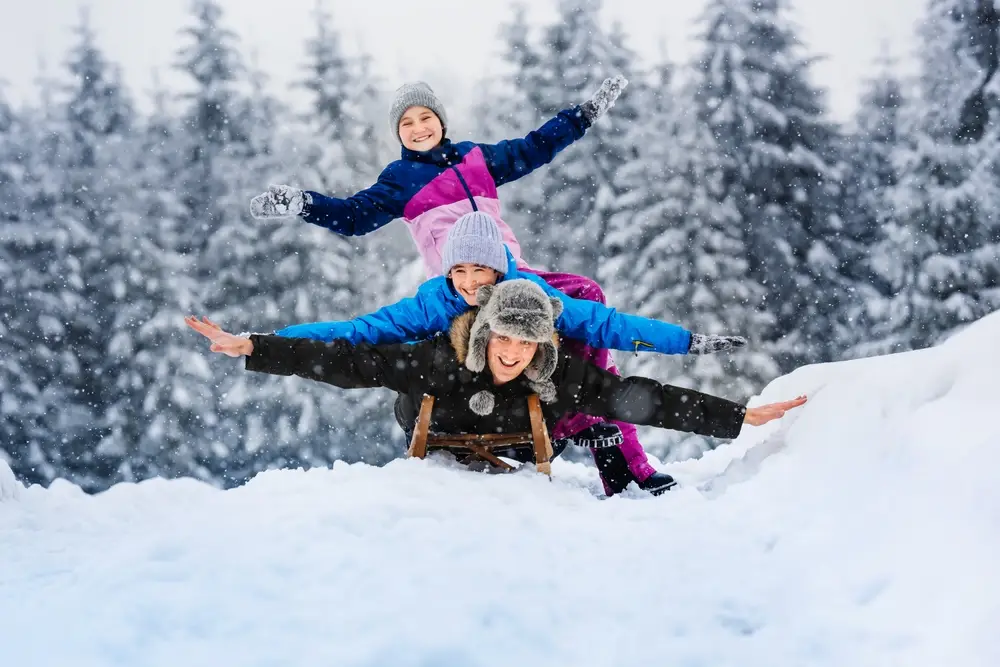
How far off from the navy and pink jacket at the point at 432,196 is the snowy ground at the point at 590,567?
5.93 ft

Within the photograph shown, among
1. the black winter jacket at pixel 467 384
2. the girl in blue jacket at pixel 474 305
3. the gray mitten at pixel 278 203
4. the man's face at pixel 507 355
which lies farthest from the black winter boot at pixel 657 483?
the gray mitten at pixel 278 203

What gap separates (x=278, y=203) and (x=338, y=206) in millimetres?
405

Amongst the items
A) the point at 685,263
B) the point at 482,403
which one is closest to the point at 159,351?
the point at 685,263

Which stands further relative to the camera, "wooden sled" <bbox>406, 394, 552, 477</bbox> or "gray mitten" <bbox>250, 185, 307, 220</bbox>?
"gray mitten" <bbox>250, 185, 307, 220</bbox>

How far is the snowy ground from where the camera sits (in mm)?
1845

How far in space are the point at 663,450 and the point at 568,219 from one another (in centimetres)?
467

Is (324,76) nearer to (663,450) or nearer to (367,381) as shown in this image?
(663,450)

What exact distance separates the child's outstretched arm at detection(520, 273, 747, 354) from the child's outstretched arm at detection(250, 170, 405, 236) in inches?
46.8

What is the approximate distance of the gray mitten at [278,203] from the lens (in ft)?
13.9

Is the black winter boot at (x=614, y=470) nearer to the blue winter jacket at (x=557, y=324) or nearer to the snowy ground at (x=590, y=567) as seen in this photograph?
the blue winter jacket at (x=557, y=324)

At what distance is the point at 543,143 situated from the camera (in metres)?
5.02

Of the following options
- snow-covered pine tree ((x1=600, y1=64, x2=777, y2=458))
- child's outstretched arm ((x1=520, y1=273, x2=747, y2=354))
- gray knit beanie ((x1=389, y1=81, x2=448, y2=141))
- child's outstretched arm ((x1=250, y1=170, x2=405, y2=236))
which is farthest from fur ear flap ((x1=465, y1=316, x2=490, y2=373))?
snow-covered pine tree ((x1=600, y1=64, x2=777, y2=458))

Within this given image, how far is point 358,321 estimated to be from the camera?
4055 millimetres

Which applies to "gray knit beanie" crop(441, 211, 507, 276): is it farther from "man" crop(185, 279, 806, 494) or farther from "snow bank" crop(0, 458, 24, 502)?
"snow bank" crop(0, 458, 24, 502)
